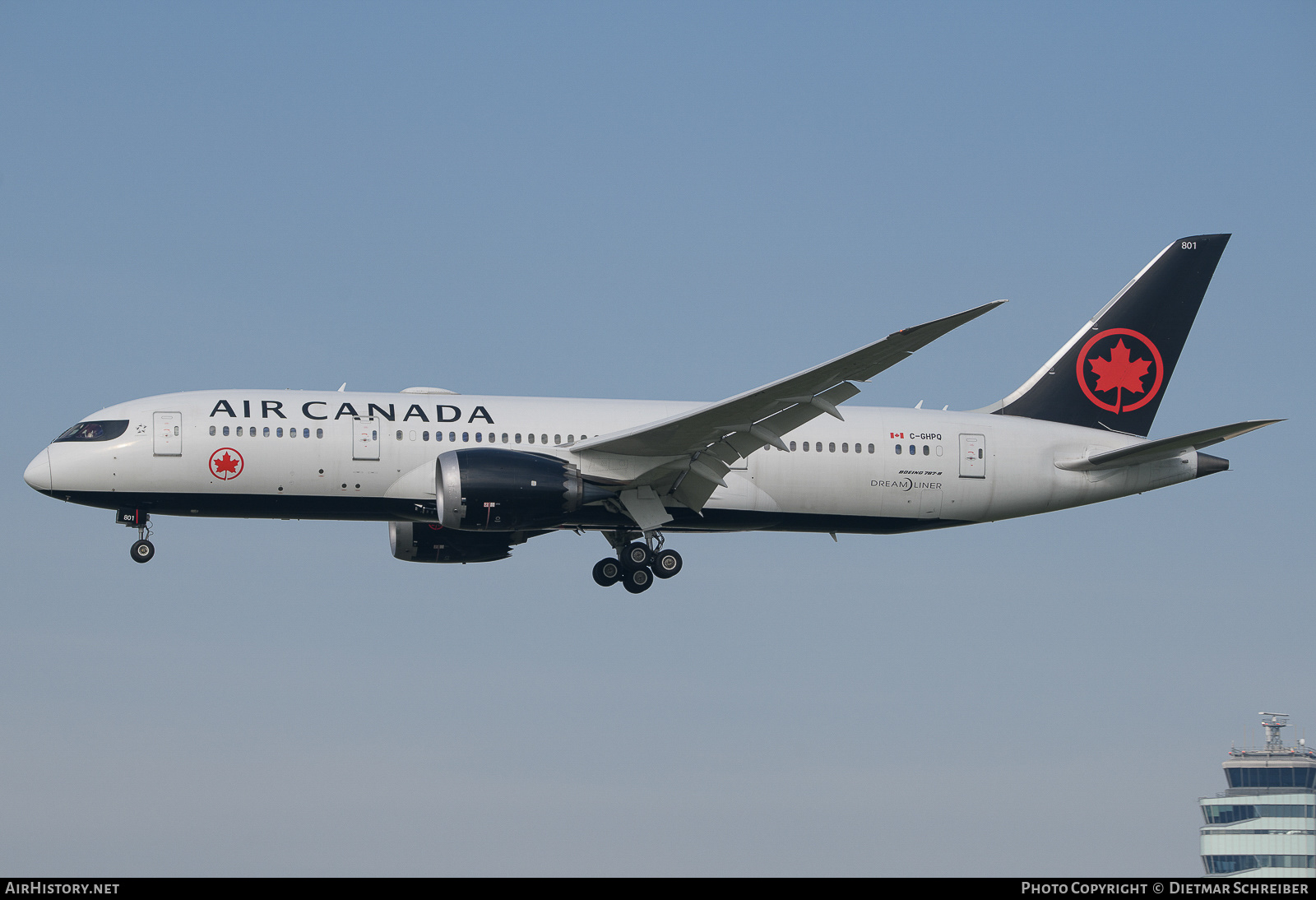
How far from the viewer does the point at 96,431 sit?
3562 cm

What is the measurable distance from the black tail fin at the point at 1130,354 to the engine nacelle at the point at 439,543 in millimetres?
14668

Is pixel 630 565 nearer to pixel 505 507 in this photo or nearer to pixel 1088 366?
pixel 505 507

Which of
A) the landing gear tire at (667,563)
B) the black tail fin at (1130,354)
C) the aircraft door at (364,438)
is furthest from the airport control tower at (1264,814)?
the aircraft door at (364,438)

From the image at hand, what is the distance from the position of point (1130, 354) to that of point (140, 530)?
2734 cm

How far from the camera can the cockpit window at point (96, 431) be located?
3544 cm

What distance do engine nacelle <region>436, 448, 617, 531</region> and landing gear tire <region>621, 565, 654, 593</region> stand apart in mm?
3520

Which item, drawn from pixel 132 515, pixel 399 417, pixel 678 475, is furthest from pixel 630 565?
pixel 132 515

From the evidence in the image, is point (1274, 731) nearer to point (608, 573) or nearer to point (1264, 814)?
point (1264, 814)

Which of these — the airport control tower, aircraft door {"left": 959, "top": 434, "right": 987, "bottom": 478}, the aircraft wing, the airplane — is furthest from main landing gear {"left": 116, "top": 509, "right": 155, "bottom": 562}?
the airport control tower

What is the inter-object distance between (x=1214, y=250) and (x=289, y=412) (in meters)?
26.6

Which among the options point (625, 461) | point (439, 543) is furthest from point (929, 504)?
point (439, 543)

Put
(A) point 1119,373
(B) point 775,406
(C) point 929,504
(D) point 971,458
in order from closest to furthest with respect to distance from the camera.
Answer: (B) point 775,406 < (C) point 929,504 < (D) point 971,458 < (A) point 1119,373
